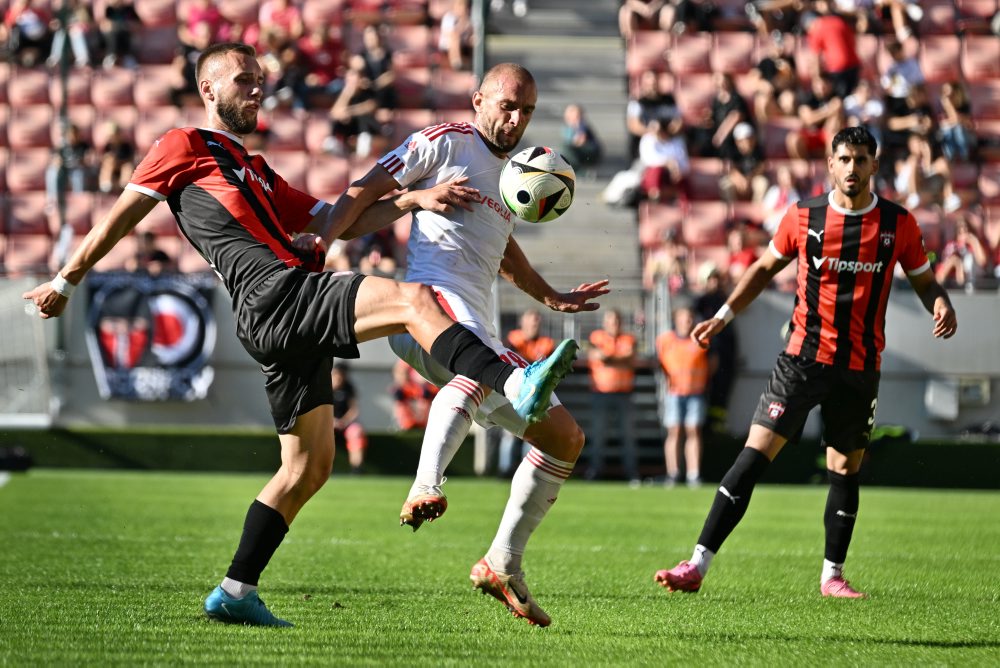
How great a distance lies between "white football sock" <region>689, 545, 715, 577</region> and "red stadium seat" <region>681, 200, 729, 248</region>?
12951 millimetres

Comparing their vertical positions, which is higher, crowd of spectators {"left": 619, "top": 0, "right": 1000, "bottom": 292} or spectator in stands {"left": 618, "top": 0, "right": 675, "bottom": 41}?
spectator in stands {"left": 618, "top": 0, "right": 675, "bottom": 41}

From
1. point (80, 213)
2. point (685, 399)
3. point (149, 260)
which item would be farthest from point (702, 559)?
point (80, 213)

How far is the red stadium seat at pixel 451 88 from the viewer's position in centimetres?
2092

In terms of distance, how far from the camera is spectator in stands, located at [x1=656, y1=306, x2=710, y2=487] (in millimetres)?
16422

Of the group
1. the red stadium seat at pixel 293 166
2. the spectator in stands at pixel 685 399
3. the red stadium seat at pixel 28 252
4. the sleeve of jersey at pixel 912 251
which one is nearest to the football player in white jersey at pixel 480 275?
the sleeve of jersey at pixel 912 251

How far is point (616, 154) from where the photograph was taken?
2108 centimetres

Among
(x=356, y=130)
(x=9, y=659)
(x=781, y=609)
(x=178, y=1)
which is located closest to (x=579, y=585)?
(x=781, y=609)

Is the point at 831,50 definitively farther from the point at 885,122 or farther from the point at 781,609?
the point at 781,609

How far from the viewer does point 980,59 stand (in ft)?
71.2

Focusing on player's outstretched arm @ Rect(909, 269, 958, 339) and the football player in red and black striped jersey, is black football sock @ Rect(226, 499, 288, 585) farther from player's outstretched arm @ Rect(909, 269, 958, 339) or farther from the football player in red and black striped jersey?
player's outstretched arm @ Rect(909, 269, 958, 339)

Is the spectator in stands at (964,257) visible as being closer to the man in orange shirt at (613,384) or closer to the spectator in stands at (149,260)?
the man in orange shirt at (613,384)

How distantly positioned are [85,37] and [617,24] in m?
8.20

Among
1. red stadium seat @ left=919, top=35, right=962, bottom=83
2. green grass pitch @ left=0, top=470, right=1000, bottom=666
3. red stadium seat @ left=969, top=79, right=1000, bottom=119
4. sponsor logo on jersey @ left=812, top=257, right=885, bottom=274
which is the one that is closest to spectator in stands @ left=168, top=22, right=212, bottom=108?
green grass pitch @ left=0, top=470, right=1000, bottom=666

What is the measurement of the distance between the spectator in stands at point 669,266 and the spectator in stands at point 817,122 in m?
2.31
